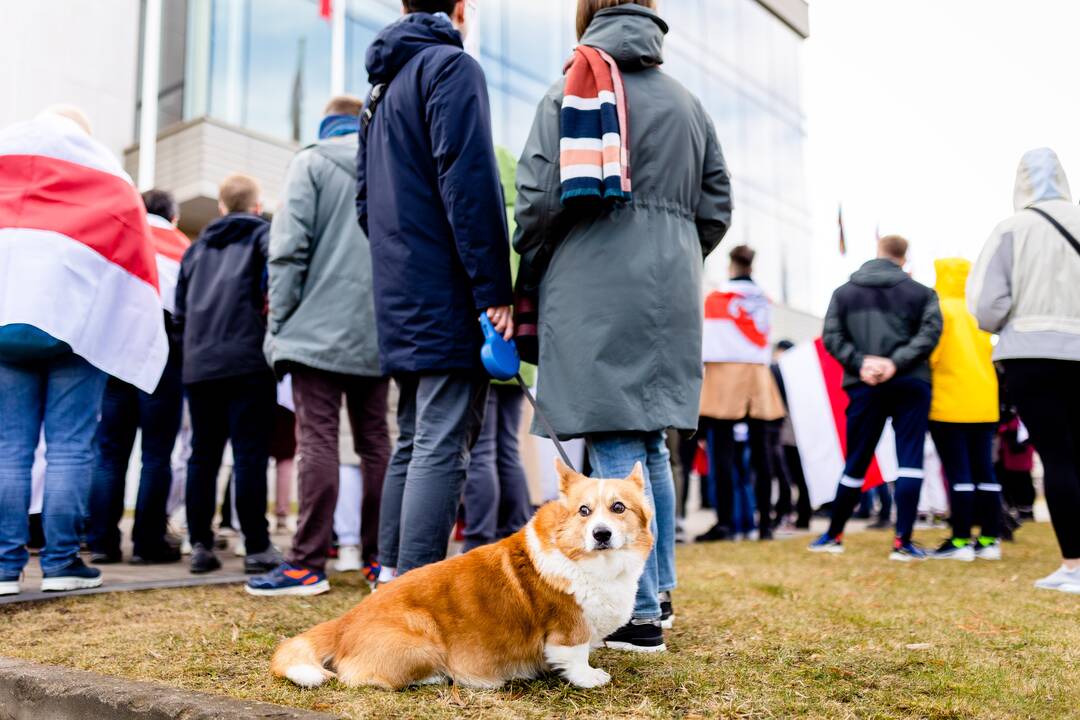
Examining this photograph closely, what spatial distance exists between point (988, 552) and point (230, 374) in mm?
5178

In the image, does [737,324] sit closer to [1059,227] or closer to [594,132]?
[1059,227]

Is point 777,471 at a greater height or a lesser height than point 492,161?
lesser

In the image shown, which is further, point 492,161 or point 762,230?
point 762,230

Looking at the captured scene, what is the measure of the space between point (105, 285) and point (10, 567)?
1.25 m

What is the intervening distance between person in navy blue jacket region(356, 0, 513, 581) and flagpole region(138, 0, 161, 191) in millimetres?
10659

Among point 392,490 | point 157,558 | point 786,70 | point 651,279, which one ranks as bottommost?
point 157,558

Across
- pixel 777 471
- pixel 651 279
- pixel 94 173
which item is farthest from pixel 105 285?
pixel 777 471

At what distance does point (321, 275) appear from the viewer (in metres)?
4.39

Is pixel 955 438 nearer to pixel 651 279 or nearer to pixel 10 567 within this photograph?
Answer: pixel 651 279

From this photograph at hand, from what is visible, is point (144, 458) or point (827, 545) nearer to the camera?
point (144, 458)

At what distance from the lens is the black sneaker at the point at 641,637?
2957mm

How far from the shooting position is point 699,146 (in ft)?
11.1

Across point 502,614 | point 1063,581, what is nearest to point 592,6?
point 502,614

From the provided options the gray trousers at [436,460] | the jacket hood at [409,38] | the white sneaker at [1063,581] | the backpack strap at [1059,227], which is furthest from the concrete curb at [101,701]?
the backpack strap at [1059,227]
